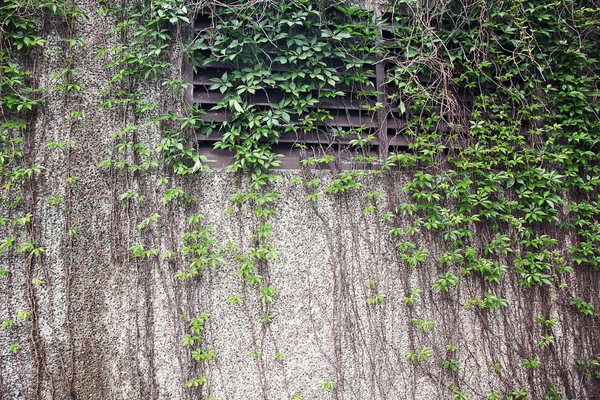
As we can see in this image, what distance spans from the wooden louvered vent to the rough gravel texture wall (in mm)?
205

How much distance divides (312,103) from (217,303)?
1.50 m

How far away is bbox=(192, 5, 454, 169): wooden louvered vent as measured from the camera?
2645 mm

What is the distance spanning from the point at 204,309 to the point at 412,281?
1.48 m

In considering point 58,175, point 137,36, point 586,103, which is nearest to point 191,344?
point 58,175

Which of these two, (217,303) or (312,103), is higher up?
(312,103)

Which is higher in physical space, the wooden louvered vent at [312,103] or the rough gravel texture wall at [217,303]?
the wooden louvered vent at [312,103]

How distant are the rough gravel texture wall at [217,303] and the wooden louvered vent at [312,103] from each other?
0.20 meters

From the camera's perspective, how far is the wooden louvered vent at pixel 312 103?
2645 millimetres

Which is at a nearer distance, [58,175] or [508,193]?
[58,175]

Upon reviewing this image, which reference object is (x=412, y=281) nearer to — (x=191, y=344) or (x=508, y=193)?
(x=508, y=193)

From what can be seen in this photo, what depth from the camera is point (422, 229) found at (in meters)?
2.84

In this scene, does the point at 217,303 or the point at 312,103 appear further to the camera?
the point at 312,103

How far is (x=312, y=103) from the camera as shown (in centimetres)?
265

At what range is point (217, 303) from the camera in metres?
2.55
